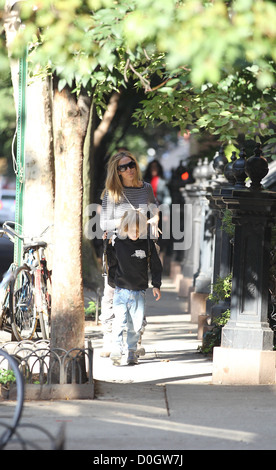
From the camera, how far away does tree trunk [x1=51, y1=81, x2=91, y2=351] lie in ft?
24.4

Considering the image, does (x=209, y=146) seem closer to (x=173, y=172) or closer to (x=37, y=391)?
(x=173, y=172)

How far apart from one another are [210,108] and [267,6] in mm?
3797

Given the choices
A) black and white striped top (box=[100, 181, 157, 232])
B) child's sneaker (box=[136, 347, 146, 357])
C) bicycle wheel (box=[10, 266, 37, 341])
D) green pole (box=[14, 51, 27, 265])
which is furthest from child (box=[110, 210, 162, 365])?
green pole (box=[14, 51, 27, 265])

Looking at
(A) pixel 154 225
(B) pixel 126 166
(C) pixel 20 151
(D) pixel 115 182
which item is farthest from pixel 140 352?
(C) pixel 20 151

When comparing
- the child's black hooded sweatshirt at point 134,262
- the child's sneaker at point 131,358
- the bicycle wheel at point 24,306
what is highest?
the child's black hooded sweatshirt at point 134,262

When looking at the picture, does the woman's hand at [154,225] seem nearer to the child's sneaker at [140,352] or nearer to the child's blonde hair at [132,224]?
the child's blonde hair at [132,224]

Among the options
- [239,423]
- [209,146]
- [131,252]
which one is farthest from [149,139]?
[239,423]

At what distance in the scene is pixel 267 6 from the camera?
4492 mm

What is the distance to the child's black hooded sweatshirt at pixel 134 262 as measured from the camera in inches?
345

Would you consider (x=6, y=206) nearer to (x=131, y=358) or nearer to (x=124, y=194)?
(x=124, y=194)

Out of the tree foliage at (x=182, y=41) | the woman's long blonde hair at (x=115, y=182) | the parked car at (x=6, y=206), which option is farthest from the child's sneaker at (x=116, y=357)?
the parked car at (x=6, y=206)

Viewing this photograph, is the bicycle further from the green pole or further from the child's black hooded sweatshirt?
the child's black hooded sweatshirt

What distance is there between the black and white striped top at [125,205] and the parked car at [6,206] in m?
27.6

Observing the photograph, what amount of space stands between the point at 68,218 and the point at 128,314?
5.68 ft
